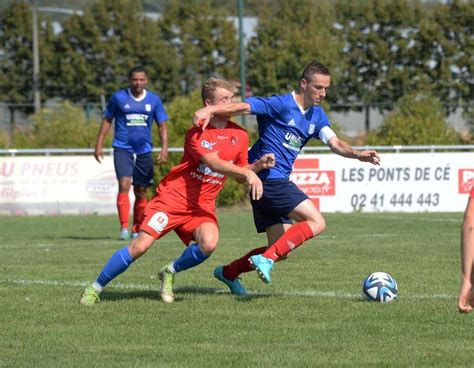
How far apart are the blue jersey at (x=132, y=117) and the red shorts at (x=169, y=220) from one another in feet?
21.0

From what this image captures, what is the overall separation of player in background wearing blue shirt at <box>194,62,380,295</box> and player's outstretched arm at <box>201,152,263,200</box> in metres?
0.51

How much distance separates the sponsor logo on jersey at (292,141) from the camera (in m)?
8.70

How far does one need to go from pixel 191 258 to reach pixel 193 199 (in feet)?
1.43

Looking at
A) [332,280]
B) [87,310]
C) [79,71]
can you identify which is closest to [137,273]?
[332,280]

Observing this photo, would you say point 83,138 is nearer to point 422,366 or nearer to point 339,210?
point 339,210

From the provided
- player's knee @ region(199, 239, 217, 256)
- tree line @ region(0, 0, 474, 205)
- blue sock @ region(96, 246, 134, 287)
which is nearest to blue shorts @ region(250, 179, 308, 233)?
player's knee @ region(199, 239, 217, 256)

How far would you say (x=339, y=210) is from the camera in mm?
22031

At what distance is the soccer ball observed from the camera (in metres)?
8.02

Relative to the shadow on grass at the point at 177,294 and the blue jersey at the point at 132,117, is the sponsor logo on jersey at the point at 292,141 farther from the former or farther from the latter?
the blue jersey at the point at 132,117

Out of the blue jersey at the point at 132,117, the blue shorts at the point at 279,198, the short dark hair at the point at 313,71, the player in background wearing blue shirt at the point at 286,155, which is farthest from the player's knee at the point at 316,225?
the blue jersey at the point at 132,117

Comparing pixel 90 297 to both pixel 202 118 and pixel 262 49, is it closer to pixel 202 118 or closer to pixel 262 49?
pixel 202 118

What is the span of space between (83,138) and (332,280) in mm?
18731

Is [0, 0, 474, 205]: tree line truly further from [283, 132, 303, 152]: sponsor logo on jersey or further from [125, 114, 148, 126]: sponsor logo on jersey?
[283, 132, 303, 152]: sponsor logo on jersey

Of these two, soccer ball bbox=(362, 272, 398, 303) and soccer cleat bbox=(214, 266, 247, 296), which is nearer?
soccer ball bbox=(362, 272, 398, 303)
